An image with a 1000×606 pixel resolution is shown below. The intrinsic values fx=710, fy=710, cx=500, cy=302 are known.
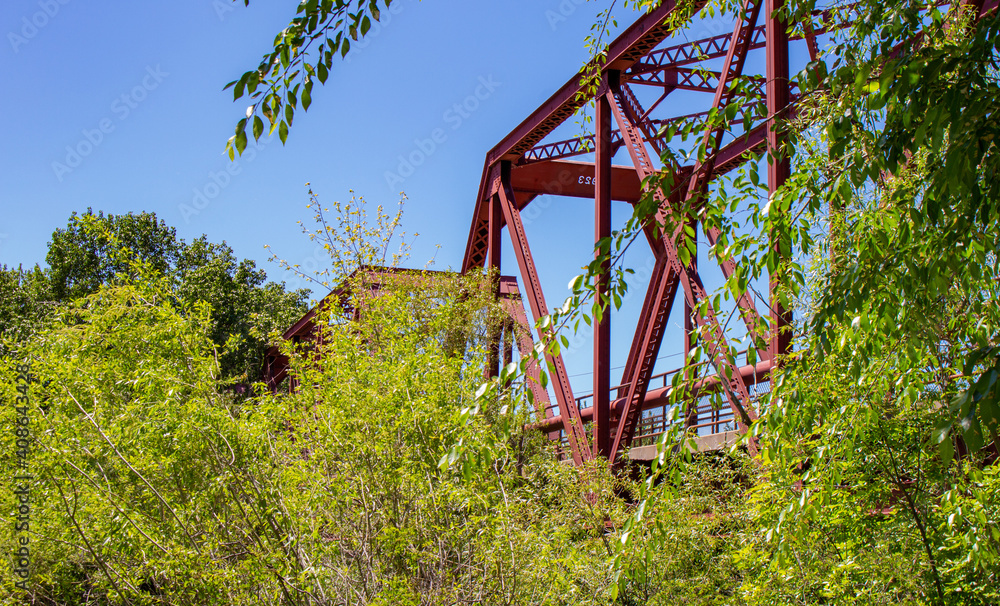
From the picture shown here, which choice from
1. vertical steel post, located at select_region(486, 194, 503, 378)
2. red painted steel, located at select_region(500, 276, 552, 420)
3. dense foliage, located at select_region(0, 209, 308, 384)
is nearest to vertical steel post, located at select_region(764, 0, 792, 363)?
red painted steel, located at select_region(500, 276, 552, 420)

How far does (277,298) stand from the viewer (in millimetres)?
35906

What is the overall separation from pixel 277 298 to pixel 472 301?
24063 mm

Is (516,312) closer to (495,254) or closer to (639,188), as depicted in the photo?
(495,254)

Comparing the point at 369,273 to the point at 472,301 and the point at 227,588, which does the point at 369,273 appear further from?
the point at 227,588

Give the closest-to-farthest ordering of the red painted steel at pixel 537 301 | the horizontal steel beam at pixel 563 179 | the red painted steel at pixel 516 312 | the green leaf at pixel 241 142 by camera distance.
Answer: the green leaf at pixel 241 142 → the red painted steel at pixel 537 301 → the red painted steel at pixel 516 312 → the horizontal steel beam at pixel 563 179

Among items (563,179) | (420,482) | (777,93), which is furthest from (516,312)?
(420,482)

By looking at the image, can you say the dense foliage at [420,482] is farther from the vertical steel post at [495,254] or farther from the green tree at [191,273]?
the green tree at [191,273]

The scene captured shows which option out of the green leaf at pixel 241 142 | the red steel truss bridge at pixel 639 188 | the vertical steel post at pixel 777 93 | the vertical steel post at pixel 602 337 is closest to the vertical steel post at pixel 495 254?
the red steel truss bridge at pixel 639 188

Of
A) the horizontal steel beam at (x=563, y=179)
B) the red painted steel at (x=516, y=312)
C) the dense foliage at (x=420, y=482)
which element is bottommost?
the dense foliage at (x=420, y=482)

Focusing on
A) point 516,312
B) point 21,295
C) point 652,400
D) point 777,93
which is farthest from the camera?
point 21,295

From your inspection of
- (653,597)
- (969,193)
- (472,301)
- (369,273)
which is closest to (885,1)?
(969,193)

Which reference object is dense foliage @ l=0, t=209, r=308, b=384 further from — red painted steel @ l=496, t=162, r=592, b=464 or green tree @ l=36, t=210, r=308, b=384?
→ red painted steel @ l=496, t=162, r=592, b=464

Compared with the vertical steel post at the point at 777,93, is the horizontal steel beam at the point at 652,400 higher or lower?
lower

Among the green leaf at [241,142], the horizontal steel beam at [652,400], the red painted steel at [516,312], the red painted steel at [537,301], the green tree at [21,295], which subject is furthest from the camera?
the green tree at [21,295]
